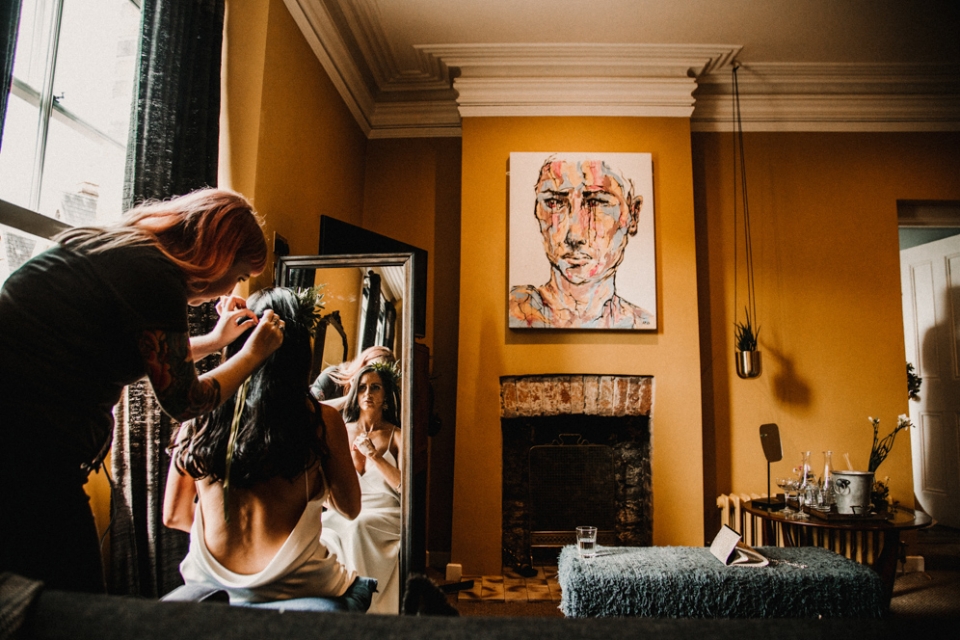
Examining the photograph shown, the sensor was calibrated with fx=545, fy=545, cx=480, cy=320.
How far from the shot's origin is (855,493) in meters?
2.52

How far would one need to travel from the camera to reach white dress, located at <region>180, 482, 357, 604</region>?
4.90 ft

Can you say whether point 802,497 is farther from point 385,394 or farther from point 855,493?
point 385,394

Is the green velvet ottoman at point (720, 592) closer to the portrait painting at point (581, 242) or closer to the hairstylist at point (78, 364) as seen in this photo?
the hairstylist at point (78, 364)

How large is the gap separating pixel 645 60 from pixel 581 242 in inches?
49.5

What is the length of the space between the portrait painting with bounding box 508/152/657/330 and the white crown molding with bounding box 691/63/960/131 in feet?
2.77

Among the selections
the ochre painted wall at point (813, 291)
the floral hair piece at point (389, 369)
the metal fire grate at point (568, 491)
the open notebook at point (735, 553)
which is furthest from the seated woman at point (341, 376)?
the ochre painted wall at point (813, 291)

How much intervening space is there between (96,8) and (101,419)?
5.36ft

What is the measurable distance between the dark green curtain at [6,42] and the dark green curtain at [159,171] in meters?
0.47

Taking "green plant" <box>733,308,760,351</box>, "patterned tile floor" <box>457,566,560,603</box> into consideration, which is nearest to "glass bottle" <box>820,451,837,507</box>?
"green plant" <box>733,308,760,351</box>

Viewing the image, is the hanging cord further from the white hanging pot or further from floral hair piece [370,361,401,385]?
floral hair piece [370,361,401,385]

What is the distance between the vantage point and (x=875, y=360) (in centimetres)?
366

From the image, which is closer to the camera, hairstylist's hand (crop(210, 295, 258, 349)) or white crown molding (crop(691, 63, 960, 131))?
hairstylist's hand (crop(210, 295, 258, 349))

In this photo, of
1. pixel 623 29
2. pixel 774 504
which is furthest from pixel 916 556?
pixel 623 29

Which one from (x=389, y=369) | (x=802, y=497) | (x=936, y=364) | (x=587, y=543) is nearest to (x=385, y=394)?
(x=389, y=369)
